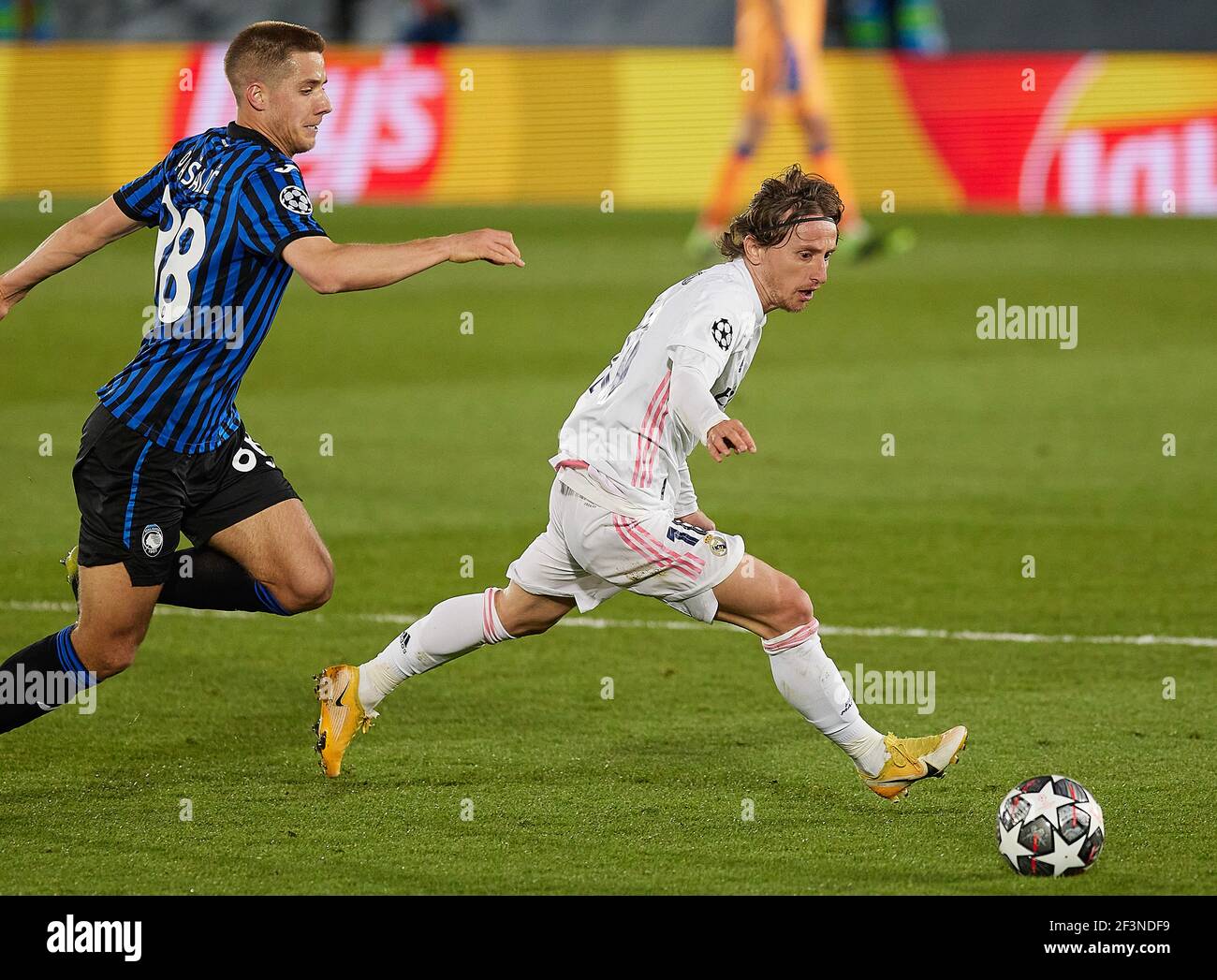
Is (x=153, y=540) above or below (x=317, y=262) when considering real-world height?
below

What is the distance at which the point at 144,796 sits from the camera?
237 inches

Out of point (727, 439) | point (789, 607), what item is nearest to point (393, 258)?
point (727, 439)

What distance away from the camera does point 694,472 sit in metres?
12.3

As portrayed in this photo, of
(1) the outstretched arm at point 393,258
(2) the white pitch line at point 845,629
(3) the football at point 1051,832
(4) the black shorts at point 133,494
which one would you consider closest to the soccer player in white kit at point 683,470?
(3) the football at point 1051,832

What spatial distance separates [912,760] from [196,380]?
243 centimetres

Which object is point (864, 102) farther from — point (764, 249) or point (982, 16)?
point (764, 249)

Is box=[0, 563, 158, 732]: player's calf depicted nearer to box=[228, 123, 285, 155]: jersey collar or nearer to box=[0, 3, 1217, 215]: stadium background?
box=[228, 123, 285, 155]: jersey collar

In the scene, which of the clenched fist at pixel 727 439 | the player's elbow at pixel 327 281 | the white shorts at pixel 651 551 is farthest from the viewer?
the white shorts at pixel 651 551

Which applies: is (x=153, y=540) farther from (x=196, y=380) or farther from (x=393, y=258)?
(x=393, y=258)

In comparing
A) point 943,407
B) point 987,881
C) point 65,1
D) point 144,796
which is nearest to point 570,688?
point 144,796

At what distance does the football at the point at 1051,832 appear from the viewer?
5223 millimetres

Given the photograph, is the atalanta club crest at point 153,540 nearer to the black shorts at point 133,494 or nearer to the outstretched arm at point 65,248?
the black shorts at point 133,494

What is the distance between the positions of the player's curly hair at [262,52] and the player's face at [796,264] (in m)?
1.51

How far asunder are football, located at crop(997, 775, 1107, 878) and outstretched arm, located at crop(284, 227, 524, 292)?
2.02m
